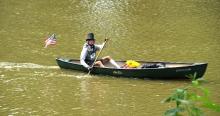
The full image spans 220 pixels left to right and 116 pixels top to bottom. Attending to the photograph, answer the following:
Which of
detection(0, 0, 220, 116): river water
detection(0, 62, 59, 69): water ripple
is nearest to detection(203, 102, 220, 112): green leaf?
detection(0, 0, 220, 116): river water

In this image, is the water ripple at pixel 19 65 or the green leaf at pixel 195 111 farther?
the water ripple at pixel 19 65

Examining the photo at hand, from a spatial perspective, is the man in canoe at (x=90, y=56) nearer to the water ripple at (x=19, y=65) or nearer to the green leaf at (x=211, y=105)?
the water ripple at (x=19, y=65)

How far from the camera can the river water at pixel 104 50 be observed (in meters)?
10.9

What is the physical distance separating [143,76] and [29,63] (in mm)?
3823

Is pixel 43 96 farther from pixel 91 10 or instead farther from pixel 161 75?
pixel 91 10

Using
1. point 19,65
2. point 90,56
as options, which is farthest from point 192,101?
point 19,65

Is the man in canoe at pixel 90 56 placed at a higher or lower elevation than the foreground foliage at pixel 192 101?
lower

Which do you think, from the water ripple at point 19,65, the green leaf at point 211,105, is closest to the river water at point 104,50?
the water ripple at point 19,65

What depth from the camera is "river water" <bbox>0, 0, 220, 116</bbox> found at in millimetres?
10898

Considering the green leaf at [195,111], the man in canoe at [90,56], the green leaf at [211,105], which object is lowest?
the man in canoe at [90,56]

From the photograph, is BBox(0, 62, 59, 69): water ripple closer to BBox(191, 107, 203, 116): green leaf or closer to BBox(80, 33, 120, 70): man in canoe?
BBox(80, 33, 120, 70): man in canoe

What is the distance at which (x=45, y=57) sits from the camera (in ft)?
51.6

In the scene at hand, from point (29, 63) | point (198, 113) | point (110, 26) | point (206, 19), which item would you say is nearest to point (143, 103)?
point (29, 63)

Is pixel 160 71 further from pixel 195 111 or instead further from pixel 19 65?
pixel 195 111
